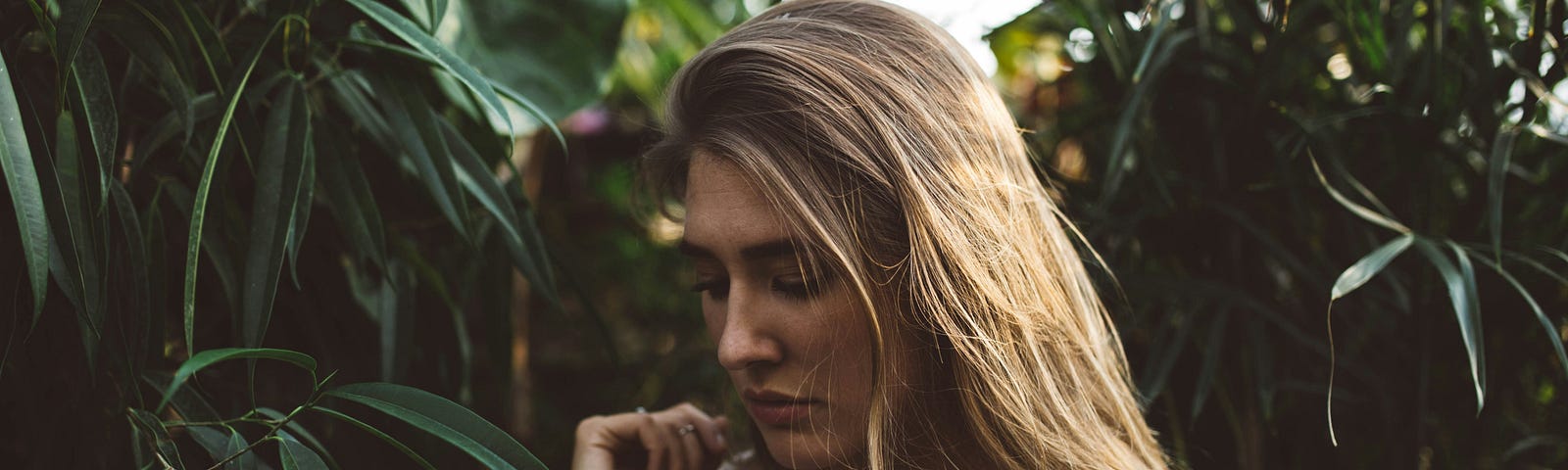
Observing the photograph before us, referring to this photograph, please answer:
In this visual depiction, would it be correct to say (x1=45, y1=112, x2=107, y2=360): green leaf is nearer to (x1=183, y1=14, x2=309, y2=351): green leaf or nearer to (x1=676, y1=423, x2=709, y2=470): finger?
(x1=183, y1=14, x2=309, y2=351): green leaf

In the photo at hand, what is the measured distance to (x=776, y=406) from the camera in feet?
2.57

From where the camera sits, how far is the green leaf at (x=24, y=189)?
558 millimetres

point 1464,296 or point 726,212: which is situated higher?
point 726,212

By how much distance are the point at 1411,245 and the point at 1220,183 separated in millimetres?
200

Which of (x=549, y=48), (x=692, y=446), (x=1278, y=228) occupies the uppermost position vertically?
(x=549, y=48)

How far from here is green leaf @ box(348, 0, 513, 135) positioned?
76 centimetres

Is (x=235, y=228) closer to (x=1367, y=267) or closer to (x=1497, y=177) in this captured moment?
(x=1367, y=267)

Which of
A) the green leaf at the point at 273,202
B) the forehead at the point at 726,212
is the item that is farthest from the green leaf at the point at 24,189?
the forehead at the point at 726,212

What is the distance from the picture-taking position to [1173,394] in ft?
3.77

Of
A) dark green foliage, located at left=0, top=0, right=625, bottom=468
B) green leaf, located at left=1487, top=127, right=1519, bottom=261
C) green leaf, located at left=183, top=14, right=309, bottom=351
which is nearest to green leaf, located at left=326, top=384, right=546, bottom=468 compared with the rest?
dark green foliage, located at left=0, top=0, right=625, bottom=468

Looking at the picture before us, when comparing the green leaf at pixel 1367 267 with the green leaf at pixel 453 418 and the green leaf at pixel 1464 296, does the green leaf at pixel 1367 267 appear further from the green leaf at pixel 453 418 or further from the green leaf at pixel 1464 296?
the green leaf at pixel 453 418

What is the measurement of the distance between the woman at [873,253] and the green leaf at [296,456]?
304 mm

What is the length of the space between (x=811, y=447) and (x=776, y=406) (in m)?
0.05

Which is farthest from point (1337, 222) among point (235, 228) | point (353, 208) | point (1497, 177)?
point (235, 228)
